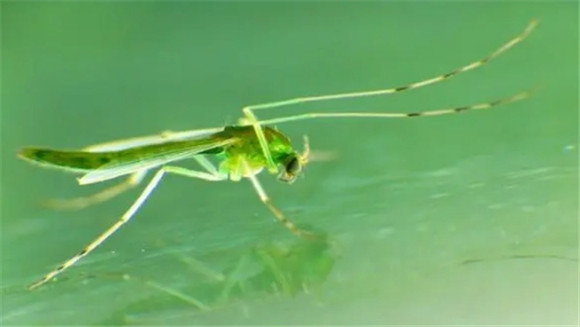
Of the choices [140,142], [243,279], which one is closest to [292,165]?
[140,142]

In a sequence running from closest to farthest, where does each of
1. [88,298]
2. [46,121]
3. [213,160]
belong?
[88,298]
[213,160]
[46,121]

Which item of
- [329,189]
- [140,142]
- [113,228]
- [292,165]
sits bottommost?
[329,189]

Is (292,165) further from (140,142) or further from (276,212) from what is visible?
(140,142)

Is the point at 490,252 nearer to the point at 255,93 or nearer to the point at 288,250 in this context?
the point at 288,250

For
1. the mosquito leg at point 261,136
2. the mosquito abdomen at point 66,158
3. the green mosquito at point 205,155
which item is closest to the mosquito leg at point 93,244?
the green mosquito at point 205,155

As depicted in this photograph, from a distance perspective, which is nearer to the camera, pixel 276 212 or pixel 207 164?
pixel 276 212

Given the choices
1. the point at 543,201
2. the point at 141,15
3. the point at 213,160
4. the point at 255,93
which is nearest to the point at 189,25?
the point at 141,15

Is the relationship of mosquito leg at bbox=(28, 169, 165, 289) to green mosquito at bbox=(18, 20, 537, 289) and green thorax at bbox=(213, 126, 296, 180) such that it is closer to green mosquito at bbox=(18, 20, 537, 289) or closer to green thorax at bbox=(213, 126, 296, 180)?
green mosquito at bbox=(18, 20, 537, 289)

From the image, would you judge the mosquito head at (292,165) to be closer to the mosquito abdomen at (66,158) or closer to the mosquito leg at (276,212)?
the mosquito leg at (276,212)
